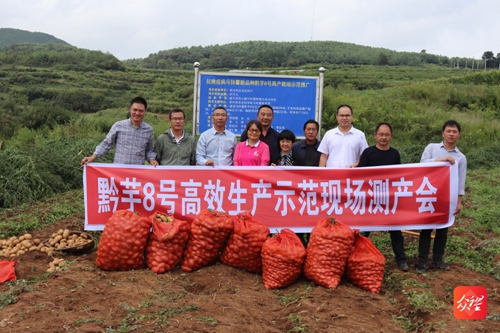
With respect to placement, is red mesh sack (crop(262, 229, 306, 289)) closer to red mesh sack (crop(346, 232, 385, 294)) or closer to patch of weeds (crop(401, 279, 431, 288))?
red mesh sack (crop(346, 232, 385, 294))

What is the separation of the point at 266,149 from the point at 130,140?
1512 mm

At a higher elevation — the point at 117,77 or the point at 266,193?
the point at 117,77

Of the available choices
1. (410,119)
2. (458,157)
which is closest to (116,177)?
(458,157)

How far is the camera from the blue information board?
20.8ft

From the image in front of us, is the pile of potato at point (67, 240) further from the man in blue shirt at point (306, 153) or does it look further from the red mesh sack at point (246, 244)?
the man in blue shirt at point (306, 153)

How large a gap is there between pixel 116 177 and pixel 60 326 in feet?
7.13

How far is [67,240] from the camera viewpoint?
5125 millimetres

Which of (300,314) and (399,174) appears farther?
(399,174)

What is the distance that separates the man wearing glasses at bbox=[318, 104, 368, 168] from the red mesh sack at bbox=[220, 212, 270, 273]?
1.25 m

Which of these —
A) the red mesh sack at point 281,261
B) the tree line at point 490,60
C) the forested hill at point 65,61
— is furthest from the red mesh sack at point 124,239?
the tree line at point 490,60

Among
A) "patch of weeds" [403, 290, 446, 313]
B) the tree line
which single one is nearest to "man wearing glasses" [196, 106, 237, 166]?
"patch of weeds" [403, 290, 446, 313]

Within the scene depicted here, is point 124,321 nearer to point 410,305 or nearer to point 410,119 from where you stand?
point 410,305

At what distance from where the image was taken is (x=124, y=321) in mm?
3137

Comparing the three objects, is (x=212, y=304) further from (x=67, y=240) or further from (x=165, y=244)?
(x=67, y=240)
